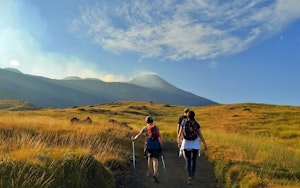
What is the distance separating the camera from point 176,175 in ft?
56.7

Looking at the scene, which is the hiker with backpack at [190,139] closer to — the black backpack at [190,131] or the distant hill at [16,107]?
the black backpack at [190,131]

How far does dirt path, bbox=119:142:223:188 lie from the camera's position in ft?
50.0

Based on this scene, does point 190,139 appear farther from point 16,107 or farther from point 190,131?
point 16,107

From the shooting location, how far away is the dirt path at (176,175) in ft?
50.0

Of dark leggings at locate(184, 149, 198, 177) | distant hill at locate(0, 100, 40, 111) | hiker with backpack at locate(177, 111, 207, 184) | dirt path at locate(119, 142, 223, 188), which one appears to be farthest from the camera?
distant hill at locate(0, 100, 40, 111)

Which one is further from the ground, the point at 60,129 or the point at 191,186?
the point at 60,129

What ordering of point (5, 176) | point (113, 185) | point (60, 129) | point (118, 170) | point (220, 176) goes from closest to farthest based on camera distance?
point (5, 176) < point (113, 185) < point (118, 170) < point (220, 176) < point (60, 129)

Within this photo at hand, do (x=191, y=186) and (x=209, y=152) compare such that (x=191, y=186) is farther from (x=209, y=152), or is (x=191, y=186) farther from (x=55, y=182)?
(x=209, y=152)

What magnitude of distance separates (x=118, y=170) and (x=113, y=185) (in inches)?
123

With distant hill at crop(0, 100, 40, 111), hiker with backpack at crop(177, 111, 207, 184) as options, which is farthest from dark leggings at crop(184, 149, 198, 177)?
distant hill at crop(0, 100, 40, 111)

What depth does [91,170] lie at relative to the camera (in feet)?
40.0

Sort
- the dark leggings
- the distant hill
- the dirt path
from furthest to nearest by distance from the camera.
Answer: the distant hill
the dark leggings
the dirt path

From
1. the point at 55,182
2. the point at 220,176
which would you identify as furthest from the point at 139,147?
the point at 55,182

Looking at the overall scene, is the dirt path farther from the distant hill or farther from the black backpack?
the distant hill
